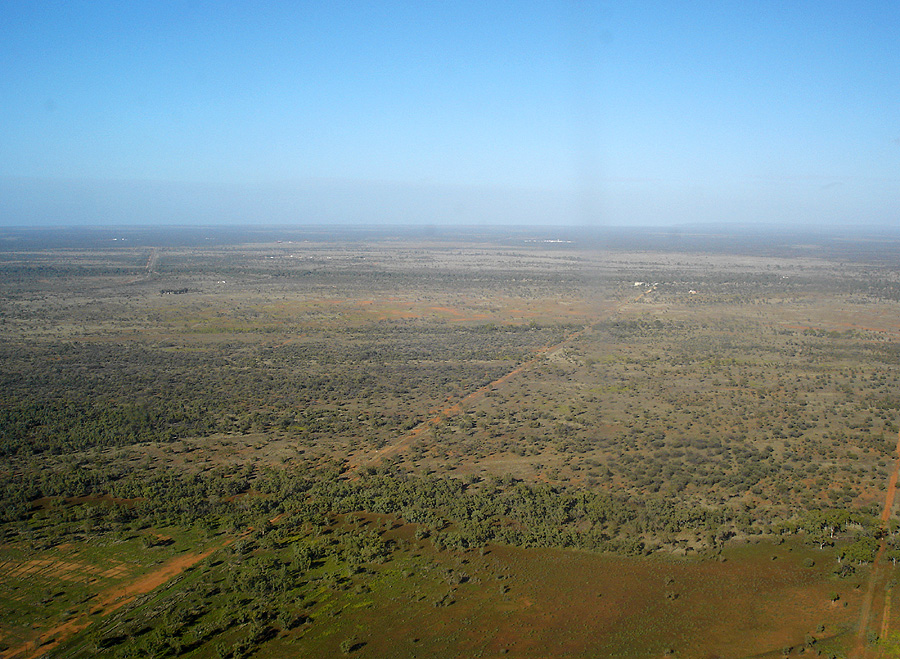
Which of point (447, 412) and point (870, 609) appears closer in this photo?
point (870, 609)

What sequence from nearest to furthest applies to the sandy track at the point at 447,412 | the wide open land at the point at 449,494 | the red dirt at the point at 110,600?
the red dirt at the point at 110,600 → the wide open land at the point at 449,494 → the sandy track at the point at 447,412


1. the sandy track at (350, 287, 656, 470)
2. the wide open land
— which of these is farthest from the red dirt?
the sandy track at (350, 287, 656, 470)

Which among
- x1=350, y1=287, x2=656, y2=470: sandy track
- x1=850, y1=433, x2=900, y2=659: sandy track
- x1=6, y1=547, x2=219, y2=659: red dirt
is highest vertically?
x1=350, y1=287, x2=656, y2=470: sandy track

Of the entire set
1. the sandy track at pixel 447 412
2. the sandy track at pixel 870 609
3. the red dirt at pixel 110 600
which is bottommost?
the red dirt at pixel 110 600

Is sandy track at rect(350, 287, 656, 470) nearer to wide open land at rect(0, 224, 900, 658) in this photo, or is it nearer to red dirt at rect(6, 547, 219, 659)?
wide open land at rect(0, 224, 900, 658)

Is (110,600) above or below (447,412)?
below

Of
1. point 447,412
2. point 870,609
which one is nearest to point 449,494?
point 447,412

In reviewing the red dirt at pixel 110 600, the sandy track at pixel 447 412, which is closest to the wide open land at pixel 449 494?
the red dirt at pixel 110 600

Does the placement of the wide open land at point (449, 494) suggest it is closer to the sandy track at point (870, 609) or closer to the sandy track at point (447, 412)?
the sandy track at point (870, 609)

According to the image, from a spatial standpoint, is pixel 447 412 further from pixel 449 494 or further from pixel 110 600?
pixel 110 600
